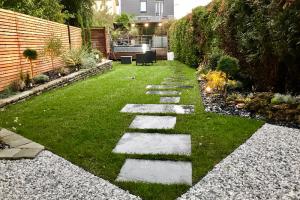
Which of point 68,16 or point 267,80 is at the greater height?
point 68,16

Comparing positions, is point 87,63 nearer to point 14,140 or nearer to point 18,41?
point 18,41

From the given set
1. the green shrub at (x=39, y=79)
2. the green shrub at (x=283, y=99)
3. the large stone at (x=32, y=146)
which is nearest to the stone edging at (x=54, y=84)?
the green shrub at (x=39, y=79)

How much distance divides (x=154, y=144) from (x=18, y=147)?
1.82 meters

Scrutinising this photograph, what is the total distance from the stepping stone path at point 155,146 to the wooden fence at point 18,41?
384cm

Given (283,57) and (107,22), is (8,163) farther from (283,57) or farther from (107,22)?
(107,22)

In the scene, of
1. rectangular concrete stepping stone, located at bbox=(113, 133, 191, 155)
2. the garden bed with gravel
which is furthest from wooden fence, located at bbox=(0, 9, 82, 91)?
the garden bed with gravel

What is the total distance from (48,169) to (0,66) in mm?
5295

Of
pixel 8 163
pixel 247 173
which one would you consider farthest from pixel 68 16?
pixel 247 173

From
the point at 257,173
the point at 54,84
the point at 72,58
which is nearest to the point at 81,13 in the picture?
the point at 72,58

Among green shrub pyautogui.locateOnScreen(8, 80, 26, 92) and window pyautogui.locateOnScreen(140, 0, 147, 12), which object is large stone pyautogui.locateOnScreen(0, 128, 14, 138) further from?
window pyautogui.locateOnScreen(140, 0, 147, 12)

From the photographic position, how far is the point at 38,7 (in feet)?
Answer: 45.9

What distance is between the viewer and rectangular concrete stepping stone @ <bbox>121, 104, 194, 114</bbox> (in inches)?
229

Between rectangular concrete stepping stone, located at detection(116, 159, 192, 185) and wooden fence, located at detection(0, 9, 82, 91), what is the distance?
576 cm

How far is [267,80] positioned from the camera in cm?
660
